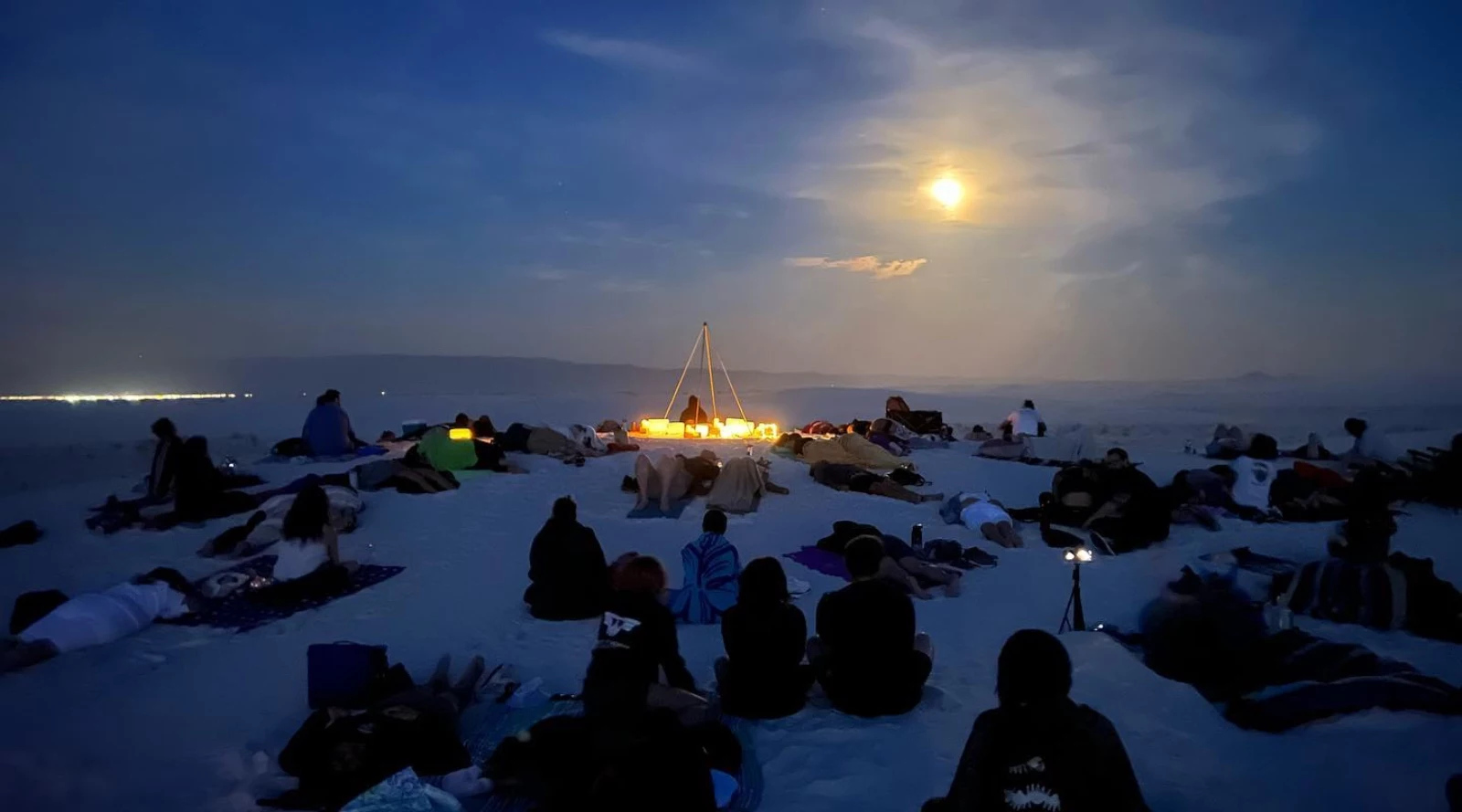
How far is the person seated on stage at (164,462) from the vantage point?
9.67 meters

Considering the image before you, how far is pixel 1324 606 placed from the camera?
592 centimetres

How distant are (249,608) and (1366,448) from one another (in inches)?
612

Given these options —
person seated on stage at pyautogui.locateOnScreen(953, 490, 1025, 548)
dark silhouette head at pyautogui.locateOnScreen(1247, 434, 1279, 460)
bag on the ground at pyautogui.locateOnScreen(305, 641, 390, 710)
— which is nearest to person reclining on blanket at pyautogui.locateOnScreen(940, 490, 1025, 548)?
person seated on stage at pyautogui.locateOnScreen(953, 490, 1025, 548)

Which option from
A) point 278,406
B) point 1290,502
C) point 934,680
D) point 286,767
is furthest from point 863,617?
point 278,406

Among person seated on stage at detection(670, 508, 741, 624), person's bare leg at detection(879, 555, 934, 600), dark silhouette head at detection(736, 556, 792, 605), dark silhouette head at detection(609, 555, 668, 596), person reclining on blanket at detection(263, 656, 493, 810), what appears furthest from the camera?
person's bare leg at detection(879, 555, 934, 600)

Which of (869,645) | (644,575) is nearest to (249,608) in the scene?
(644,575)

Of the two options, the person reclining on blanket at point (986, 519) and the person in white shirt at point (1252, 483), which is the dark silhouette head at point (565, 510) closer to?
the person reclining on blanket at point (986, 519)

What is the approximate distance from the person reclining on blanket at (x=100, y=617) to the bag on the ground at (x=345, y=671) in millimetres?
2299

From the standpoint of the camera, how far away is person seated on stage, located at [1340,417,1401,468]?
12.7 m

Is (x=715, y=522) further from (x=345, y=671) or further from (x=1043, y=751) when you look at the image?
(x=1043, y=751)

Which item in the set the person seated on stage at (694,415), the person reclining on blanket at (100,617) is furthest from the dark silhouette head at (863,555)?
the person seated on stage at (694,415)

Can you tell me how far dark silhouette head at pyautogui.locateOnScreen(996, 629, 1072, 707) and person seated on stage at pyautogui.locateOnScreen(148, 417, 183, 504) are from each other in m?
10.3

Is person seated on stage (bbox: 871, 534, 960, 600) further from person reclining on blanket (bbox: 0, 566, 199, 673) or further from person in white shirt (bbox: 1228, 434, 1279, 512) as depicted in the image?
person reclining on blanket (bbox: 0, 566, 199, 673)

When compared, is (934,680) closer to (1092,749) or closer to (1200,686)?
(1200,686)
